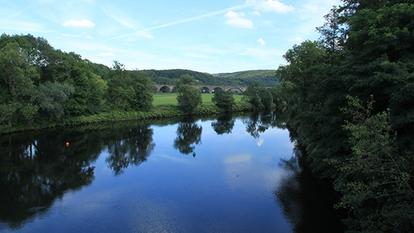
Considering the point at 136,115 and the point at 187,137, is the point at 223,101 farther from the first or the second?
the point at 187,137

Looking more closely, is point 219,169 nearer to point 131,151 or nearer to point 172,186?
point 172,186

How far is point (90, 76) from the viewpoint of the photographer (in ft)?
268

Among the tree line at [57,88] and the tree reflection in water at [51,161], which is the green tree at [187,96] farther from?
the tree reflection in water at [51,161]

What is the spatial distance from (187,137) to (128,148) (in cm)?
1331

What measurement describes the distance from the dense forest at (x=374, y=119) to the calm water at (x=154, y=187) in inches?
190

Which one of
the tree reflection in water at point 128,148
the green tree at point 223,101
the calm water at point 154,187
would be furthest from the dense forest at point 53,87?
the green tree at point 223,101

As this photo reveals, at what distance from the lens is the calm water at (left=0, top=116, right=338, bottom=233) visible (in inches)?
954

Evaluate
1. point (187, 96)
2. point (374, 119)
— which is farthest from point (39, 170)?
point (187, 96)

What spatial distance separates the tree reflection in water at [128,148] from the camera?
1652 inches

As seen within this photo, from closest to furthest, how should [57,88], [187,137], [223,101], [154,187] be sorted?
[154,187] → [187,137] → [57,88] → [223,101]

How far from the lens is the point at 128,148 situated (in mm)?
50656

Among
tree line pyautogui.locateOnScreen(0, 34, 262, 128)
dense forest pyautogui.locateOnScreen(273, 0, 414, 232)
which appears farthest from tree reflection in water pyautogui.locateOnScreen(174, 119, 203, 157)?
dense forest pyautogui.locateOnScreen(273, 0, 414, 232)

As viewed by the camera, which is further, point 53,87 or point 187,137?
point 53,87

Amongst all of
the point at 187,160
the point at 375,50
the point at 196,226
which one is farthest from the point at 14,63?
the point at 375,50
